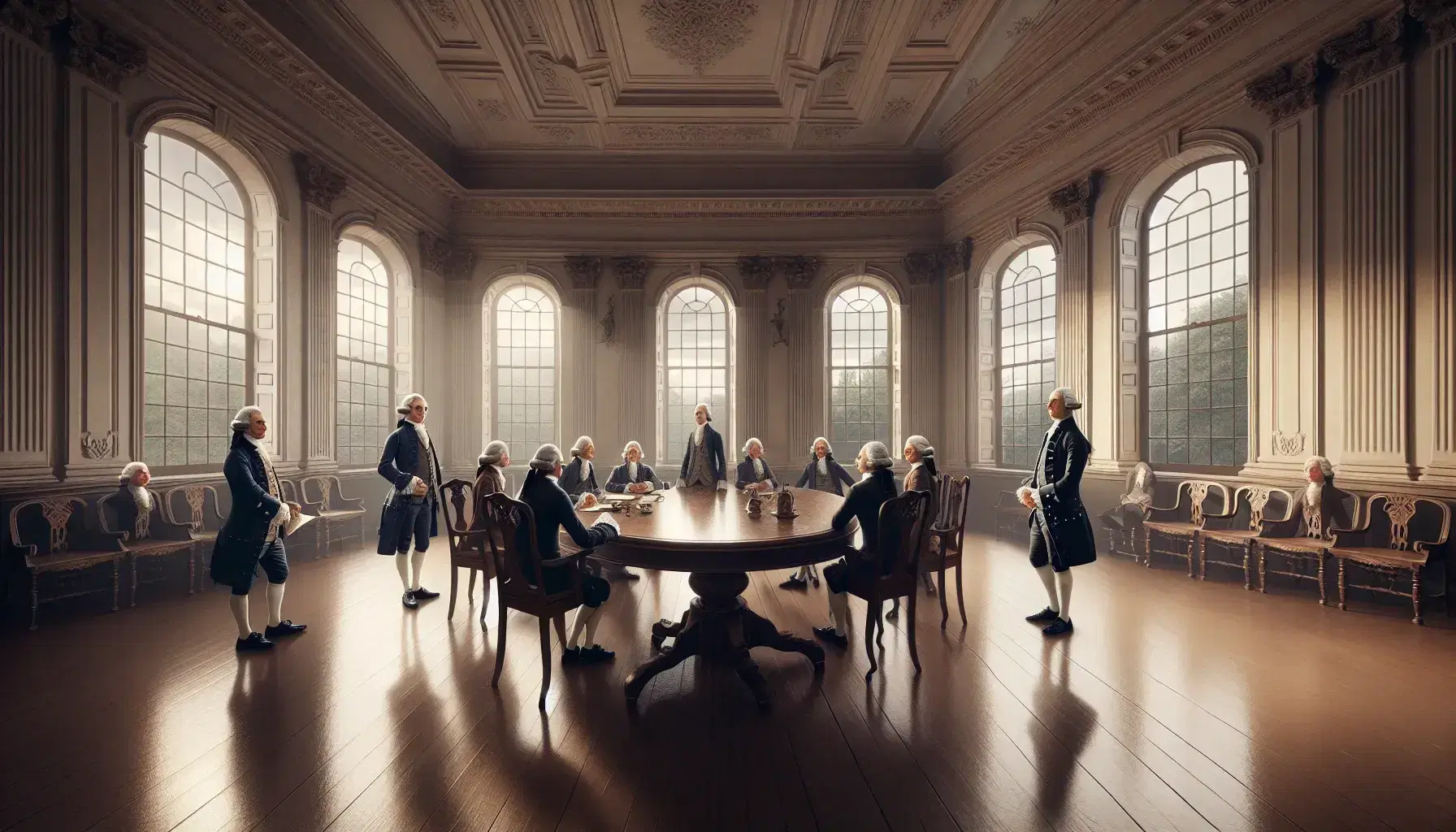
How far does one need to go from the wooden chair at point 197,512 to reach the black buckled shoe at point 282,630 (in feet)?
6.22

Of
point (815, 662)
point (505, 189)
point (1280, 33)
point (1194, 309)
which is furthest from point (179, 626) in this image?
point (1280, 33)

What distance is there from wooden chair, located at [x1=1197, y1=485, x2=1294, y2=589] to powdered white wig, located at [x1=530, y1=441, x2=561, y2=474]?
598cm

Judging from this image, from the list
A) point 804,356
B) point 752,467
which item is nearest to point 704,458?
point 752,467

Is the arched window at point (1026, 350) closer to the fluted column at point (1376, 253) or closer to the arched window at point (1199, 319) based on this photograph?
the arched window at point (1199, 319)

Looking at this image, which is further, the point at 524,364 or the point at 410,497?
the point at 524,364

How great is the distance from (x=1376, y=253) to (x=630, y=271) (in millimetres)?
8865

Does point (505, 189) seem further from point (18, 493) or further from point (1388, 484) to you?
point (1388, 484)

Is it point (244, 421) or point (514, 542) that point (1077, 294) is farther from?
point (244, 421)

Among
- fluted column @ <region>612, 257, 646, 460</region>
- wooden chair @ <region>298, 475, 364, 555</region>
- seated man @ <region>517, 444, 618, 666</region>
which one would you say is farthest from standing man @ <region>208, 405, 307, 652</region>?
fluted column @ <region>612, 257, 646, 460</region>

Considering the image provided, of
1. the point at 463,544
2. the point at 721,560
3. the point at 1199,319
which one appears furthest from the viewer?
the point at 1199,319

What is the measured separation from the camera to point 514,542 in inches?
129

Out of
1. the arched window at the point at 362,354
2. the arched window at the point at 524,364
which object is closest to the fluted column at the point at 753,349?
the arched window at the point at 524,364

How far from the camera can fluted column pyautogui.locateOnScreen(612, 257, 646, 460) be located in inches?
408

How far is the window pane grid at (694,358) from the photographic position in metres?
10.8
